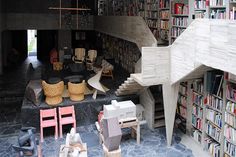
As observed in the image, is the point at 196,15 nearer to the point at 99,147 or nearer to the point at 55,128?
the point at 99,147

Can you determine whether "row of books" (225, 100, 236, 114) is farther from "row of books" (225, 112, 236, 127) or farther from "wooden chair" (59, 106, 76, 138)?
"wooden chair" (59, 106, 76, 138)

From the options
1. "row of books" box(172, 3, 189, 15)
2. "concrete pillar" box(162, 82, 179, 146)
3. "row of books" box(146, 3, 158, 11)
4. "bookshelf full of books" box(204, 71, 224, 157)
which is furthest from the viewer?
"row of books" box(146, 3, 158, 11)

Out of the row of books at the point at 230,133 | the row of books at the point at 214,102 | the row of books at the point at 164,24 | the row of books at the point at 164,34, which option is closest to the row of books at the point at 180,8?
the row of books at the point at 164,24

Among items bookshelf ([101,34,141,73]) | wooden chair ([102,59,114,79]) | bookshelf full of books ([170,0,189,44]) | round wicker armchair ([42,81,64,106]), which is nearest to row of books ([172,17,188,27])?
bookshelf full of books ([170,0,189,44])

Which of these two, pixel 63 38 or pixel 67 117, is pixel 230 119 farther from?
pixel 63 38

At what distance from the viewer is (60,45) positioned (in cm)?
1644

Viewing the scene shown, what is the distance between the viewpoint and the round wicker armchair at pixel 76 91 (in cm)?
855

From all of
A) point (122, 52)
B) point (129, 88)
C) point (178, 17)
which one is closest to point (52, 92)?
point (129, 88)

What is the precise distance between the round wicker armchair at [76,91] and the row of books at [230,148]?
170 inches

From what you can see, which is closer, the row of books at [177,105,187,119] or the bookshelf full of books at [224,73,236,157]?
the bookshelf full of books at [224,73,236,157]

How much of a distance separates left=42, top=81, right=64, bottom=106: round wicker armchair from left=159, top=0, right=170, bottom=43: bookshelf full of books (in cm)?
343

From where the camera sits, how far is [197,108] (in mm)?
7371

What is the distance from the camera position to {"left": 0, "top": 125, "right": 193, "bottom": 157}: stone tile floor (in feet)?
23.6

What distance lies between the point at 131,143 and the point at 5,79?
7.39 meters
